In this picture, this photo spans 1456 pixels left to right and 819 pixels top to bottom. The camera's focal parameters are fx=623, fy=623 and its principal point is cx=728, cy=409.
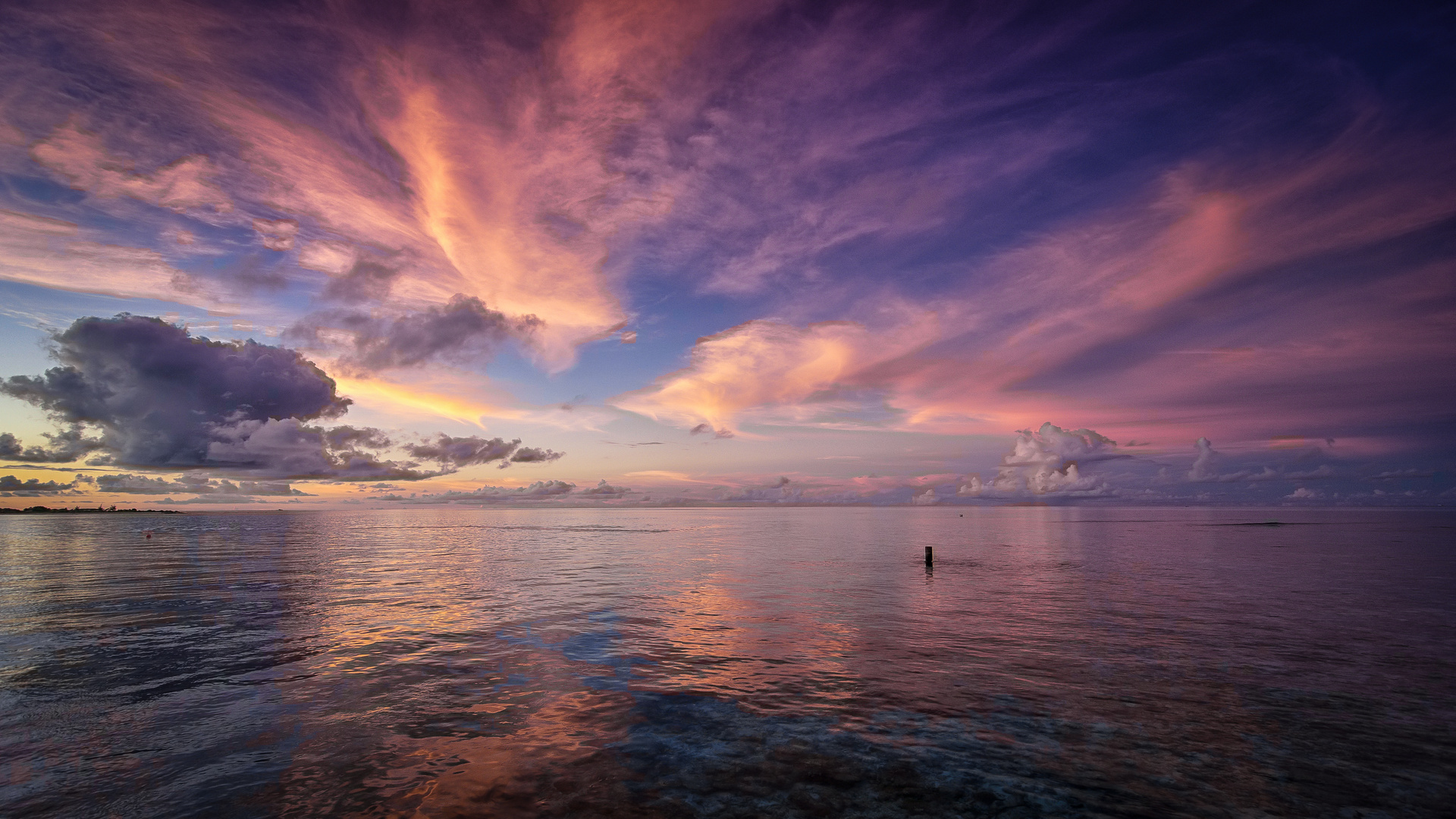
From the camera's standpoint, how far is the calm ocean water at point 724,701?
11297 millimetres

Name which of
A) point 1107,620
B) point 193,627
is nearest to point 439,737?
point 193,627

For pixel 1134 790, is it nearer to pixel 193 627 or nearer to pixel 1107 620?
pixel 1107 620

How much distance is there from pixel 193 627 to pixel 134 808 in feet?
67.1

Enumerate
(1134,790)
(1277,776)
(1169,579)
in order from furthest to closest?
(1169,579)
(1277,776)
(1134,790)

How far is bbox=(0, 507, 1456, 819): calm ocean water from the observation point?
445 inches

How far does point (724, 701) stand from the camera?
1681 cm

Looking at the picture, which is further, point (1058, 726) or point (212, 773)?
point (1058, 726)

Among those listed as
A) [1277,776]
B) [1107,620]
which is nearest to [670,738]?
[1277,776]

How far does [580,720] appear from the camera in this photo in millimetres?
15141

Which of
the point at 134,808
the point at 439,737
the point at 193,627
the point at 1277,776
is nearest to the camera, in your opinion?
the point at 134,808

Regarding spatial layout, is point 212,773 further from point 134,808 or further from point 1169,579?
point 1169,579

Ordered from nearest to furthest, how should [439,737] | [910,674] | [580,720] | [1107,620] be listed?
[439,737]
[580,720]
[910,674]
[1107,620]

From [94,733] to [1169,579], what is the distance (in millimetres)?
56641

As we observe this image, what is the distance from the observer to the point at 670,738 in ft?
45.8
